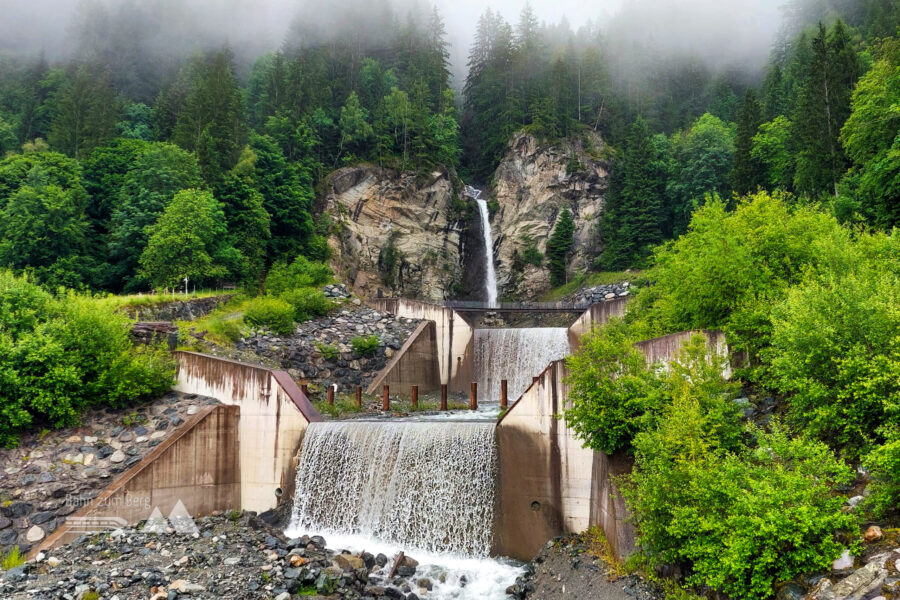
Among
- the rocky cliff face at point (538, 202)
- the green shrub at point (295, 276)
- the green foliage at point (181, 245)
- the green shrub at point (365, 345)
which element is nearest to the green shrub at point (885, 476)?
the green shrub at point (365, 345)

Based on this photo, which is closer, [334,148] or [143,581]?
[143,581]

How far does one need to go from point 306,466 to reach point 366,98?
43527mm

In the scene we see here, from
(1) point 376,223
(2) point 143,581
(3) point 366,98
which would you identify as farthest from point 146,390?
(3) point 366,98

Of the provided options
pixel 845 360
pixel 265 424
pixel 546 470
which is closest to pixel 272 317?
pixel 265 424

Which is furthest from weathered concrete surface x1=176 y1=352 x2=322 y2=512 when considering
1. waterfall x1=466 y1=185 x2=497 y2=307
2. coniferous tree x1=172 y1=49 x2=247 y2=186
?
waterfall x1=466 y1=185 x2=497 y2=307

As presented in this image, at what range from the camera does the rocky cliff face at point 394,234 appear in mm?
46875

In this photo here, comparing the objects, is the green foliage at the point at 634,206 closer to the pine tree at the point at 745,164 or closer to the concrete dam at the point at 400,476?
the pine tree at the point at 745,164

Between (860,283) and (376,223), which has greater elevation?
(376,223)

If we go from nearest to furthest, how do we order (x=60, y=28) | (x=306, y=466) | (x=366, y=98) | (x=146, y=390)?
(x=306, y=466) < (x=146, y=390) < (x=366, y=98) < (x=60, y=28)

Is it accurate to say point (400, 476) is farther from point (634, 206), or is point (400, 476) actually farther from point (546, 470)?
point (634, 206)

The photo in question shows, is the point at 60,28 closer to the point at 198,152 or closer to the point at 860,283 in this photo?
the point at 198,152

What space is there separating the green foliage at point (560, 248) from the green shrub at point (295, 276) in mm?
19164

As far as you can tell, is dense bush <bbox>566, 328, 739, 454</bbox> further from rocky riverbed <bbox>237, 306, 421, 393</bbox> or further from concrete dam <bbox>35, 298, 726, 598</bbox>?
rocky riverbed <bbox>237, 306, 421, 393</bbox>

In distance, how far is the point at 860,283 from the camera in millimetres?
10883
